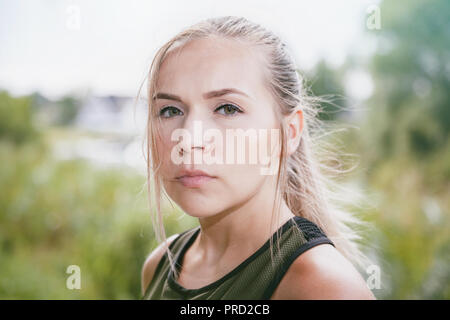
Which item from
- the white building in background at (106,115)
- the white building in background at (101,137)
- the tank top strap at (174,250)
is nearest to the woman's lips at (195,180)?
the tank top strap at (174,250)

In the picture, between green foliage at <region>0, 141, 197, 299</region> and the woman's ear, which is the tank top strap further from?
green foliage at <region>0, 141, 197, 299</region>

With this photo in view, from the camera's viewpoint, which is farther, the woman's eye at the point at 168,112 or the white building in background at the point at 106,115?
the white building in background at the point at 106,115

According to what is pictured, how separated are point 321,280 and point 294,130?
1.02 ft

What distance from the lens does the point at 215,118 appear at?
30.3 inches

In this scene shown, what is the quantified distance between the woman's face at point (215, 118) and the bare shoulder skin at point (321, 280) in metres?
0.17

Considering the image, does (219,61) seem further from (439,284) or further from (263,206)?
(439,284)

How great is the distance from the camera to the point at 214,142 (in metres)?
0.77

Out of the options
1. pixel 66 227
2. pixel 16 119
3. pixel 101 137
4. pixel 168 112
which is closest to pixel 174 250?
pixel 168 112

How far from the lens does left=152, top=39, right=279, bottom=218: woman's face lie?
757 mm

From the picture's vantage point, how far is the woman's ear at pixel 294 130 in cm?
84

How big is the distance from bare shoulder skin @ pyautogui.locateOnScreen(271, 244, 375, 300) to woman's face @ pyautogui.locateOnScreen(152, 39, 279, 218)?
0.17 metres

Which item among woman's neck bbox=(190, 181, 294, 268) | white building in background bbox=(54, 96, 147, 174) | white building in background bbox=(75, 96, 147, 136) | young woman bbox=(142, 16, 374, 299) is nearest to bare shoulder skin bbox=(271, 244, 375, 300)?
young woman bbox=(142, 16, 374, 299)

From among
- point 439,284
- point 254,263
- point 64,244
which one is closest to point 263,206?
point 254,263

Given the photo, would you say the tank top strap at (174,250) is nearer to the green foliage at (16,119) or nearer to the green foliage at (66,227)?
the green foliage at (66,227)
